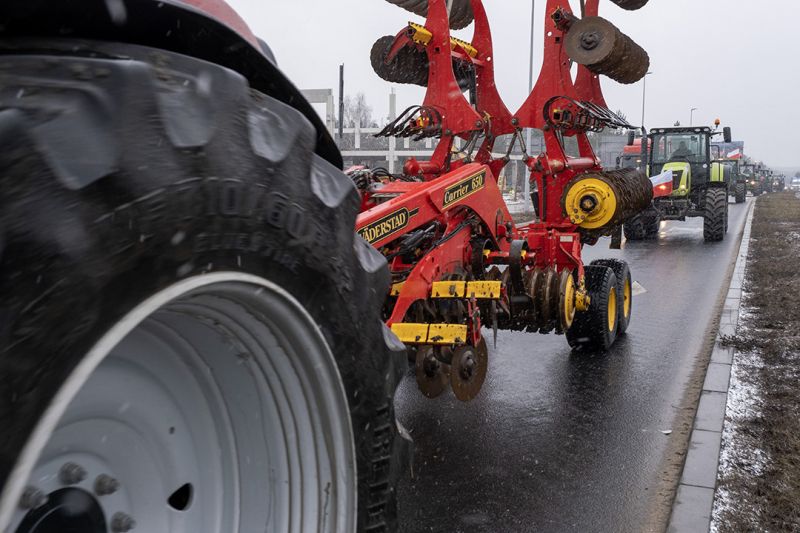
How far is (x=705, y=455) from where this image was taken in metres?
4.32

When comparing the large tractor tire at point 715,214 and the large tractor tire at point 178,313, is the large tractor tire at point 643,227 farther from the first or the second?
the large tractor tire at point 178,313

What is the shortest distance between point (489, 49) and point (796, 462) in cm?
486

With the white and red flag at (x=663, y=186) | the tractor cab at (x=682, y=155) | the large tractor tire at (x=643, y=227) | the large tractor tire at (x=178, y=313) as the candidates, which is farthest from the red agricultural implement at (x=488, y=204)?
the tractor cab at (x=682, y=155)

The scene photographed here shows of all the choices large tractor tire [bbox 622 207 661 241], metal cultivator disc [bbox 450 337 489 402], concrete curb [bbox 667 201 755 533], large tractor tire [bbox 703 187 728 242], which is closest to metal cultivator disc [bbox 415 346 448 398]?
metal cultivator disc [bbox 450 337 489 402]

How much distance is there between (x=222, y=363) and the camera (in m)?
1.78

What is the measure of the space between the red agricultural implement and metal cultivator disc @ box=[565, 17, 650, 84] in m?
0.01

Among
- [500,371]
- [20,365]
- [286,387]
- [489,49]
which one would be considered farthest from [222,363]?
[489,49]

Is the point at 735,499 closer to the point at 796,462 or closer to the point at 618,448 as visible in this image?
the point at 796,462

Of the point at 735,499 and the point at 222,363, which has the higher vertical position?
the point at 222,363

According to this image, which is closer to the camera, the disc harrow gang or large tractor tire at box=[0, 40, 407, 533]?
large tractor tire at box=[0, 40, 407, 533]

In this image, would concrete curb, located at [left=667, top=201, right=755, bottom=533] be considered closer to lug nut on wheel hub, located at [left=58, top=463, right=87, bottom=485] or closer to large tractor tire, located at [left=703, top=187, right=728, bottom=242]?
lug nut on wheel hub, located at [left=58, top=463, right=87, bottom=485]

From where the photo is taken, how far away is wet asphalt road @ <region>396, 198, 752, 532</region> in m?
3.76

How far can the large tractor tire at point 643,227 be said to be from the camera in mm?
17969

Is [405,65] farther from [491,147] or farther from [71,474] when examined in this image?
[71,474]
